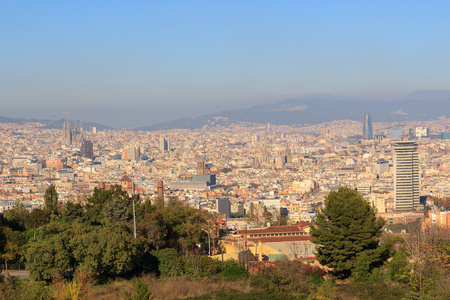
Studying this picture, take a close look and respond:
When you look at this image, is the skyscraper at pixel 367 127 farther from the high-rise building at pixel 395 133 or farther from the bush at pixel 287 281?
the bush at pixel 287 281

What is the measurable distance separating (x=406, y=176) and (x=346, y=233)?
159 ft

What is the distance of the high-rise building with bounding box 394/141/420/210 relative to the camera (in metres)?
59.1

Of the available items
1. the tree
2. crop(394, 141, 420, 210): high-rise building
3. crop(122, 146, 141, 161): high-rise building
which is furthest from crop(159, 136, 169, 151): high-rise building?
the tree

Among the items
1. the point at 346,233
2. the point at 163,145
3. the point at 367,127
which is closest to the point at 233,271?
the point at 346,233

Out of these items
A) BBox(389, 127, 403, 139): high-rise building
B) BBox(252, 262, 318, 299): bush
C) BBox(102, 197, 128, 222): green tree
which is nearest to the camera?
BBox(252, 262, 318, 299): bush

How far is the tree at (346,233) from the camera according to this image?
1441 centimetres

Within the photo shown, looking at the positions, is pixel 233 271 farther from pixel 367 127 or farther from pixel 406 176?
pixel 367 127

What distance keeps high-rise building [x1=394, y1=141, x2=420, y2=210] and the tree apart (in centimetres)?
4569

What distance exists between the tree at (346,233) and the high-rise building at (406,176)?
45.7 m

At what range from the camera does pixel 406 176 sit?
60719mm

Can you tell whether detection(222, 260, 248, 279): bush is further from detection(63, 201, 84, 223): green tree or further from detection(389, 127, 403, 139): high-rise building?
detection(389, 127, 403, 139): high-rise building

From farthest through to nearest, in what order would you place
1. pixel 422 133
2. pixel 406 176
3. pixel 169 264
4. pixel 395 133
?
pixel 395 133 → pixel 422 133 → pixel 406 176 → pixel 169 264

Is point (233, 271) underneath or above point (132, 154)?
above

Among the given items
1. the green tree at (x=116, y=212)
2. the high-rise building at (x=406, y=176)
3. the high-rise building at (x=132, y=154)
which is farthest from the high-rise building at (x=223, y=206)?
the high-rise building at (x=132, y=154)
